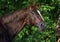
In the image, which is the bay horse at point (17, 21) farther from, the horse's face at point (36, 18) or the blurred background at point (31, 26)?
the blurred background at point (31, 26)

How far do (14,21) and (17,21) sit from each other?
78mm

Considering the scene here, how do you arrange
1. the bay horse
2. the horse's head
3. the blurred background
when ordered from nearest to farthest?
the bay horse < the horse's head < the blurred background

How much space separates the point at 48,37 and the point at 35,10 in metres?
3.63

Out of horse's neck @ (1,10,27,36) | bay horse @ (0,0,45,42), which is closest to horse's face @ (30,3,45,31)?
bay horse @ (0,0,45,42)

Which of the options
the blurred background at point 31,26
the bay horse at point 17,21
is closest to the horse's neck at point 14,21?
the bay horse at point 17,21

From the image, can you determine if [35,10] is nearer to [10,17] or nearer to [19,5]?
[10,17]

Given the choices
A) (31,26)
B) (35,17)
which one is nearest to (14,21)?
(35,17)

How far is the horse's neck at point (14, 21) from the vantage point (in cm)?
611

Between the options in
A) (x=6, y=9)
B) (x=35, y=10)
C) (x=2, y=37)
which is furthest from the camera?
(x=6, y=9)

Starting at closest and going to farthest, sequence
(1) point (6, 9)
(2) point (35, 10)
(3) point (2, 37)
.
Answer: (3) point (2, 37) < (2) point (35, 10) < (1) point (6, 9)

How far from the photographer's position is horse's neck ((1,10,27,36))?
6109 millimetres

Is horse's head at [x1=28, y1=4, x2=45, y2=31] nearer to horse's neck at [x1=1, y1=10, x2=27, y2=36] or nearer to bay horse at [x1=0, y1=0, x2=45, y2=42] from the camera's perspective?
bay horse at [x1=0, y1=0, x2=45, y2=42]

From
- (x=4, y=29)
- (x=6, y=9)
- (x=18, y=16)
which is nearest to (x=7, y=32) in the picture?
(x=4, y=29)

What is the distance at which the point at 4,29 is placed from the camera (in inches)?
235
